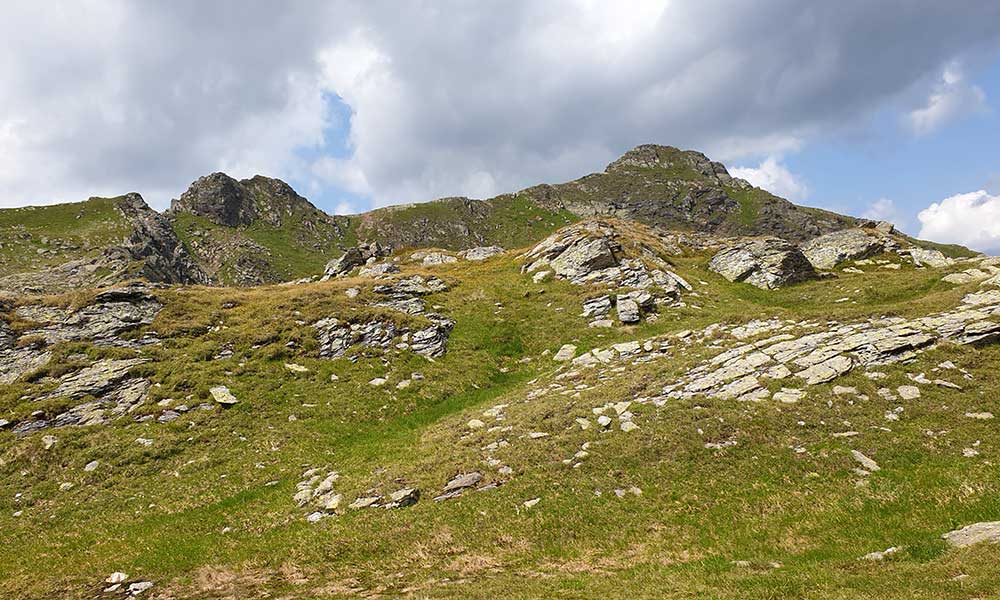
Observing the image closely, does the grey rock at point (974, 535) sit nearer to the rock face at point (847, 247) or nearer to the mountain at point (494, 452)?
the mountain at point (494, 452)

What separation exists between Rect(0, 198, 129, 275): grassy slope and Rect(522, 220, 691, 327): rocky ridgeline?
541 feet

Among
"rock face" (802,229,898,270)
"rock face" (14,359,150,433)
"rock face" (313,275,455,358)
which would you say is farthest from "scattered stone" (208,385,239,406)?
"rock face" (802,229,898,270)

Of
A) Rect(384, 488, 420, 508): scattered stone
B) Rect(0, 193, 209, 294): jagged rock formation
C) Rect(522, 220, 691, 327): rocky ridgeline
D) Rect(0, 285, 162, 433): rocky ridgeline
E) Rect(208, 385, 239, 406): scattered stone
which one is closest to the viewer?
Rect(384, 488, 420, 508): scattered stone

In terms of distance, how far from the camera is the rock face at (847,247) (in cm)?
6838

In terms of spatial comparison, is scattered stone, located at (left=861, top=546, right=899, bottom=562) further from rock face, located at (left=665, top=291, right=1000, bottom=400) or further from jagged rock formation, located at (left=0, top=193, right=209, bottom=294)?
jagged rock formation, located at (left=0, top=193, right=209, bottom=294)

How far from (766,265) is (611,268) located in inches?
822

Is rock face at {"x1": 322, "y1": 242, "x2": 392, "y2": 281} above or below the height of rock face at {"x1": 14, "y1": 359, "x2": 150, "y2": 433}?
above

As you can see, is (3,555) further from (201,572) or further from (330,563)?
(330,563)

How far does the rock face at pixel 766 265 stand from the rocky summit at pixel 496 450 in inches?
456

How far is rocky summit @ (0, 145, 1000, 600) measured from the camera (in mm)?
13625

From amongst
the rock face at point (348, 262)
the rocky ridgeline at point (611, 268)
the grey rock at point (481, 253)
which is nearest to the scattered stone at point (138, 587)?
the rocky ridgeline at point (611, 268)

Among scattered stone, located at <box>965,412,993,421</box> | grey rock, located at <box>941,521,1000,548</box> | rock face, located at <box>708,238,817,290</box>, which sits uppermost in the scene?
rock face, located at <box>708,238,817,290</box>

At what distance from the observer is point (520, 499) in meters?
18.2

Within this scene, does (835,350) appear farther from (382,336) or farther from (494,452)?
(382,336)
